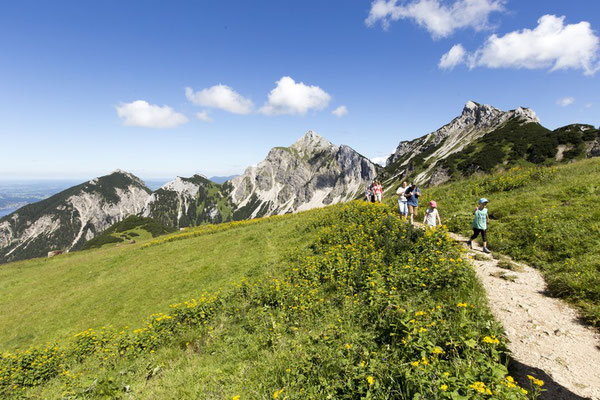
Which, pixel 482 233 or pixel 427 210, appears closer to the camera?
pixel 482 233

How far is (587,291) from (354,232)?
32.1 feet

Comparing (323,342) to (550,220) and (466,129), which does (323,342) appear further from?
(466,129)

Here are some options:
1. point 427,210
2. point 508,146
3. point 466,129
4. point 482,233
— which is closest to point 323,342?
point 482,233

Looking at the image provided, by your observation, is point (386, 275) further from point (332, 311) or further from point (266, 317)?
point (266, 317)

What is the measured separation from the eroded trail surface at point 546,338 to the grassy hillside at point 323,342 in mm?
602

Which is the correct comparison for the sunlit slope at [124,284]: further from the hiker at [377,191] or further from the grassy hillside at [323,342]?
the hiker at [377,191]

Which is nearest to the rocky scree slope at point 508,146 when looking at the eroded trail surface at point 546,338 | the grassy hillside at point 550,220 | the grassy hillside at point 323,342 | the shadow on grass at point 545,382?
the grassy hillside at point 550,220

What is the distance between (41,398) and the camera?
741 cm

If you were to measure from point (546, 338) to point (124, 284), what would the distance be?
79.9 feet

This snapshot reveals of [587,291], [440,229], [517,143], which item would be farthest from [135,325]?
[517,143]

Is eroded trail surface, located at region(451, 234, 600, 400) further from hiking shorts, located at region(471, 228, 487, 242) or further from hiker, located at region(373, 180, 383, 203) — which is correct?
hiker, located at region(373, 180, 383, 203)

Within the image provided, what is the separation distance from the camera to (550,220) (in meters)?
11.8

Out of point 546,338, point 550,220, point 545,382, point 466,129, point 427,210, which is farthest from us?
point 466,129

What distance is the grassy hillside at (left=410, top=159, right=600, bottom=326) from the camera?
26.1 ft
